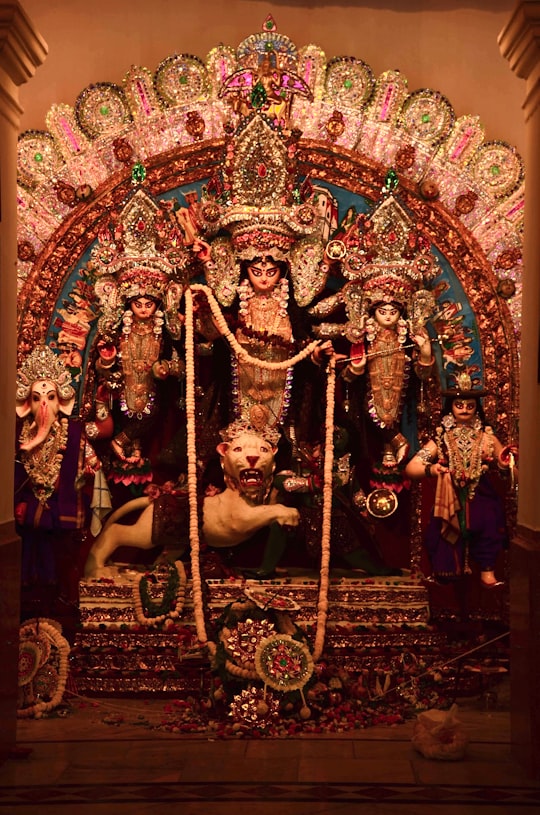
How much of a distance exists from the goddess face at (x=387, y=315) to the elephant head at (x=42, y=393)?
1799 mm

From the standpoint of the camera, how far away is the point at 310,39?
350 inches

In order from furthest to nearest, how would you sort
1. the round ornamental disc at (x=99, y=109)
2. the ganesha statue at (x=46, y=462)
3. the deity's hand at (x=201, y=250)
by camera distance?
the round ornamental disc at (x=99, y=109) < the deity's hand at (x=201, y=250) < the ganesha statue at (x=46, y=462)

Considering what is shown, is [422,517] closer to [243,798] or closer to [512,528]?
[512,528]

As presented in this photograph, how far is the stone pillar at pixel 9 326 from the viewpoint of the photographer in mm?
6484

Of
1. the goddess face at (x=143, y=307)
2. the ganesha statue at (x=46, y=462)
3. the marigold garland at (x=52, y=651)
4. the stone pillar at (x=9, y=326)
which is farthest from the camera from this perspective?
the goddess face at (x=143, y=307)

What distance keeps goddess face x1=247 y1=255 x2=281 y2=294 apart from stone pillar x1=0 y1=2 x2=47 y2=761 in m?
1.73

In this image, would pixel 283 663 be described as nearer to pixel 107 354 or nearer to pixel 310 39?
pixel 107 354

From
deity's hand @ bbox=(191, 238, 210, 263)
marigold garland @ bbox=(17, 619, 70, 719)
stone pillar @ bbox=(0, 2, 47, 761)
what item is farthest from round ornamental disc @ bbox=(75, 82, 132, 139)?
marigold garland @ bbox=(17, 619, 70, 719)

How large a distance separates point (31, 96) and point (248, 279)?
1.89m

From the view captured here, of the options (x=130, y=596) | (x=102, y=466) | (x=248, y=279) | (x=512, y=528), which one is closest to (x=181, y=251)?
(x=248, y=279)

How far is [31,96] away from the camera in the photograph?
8875 mm

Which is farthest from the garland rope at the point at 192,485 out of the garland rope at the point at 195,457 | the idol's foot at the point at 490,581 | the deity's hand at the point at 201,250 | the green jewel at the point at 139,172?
the idol's foot at the point at 490,581

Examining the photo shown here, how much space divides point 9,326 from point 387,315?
7.76 ft

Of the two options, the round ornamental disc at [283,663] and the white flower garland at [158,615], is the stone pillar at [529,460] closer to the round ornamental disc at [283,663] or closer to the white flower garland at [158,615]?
the round ornamental disc at [283,663]
